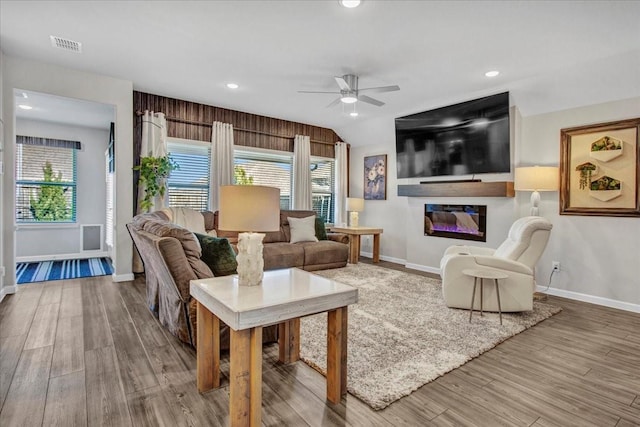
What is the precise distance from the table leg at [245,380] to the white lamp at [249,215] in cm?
44

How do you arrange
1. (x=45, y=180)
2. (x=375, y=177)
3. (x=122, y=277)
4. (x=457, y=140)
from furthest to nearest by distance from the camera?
(x=375, y=177), (x=45, y=180), (x=457, y=140), (x=122, y=277)

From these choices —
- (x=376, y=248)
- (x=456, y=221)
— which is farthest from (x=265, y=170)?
(x=456, y=221)

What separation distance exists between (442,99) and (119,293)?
5186 mm

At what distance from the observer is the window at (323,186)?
7211 millimetres

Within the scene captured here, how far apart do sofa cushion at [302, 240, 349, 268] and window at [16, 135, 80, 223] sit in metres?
4.86

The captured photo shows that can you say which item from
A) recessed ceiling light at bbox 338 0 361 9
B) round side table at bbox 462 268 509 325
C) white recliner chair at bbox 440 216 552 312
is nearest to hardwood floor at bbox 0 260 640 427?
white recliner chair at bbox 440 216 552 312

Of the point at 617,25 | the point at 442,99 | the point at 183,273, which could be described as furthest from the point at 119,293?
the point at 617,25

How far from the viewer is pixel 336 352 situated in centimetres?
189

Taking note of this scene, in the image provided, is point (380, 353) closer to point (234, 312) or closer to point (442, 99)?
point (234, 312)

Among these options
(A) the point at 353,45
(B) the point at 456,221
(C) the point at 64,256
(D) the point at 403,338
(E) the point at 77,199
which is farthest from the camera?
(E) the point at 77,199

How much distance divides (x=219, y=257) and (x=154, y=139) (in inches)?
127

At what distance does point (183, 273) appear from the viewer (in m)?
2.39

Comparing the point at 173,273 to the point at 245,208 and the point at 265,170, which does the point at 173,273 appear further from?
the point at 265,170

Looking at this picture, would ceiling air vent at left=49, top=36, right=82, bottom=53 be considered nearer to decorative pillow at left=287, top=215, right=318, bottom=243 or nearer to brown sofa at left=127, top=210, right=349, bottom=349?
brown sofa at left=127, top=210, right=349, bottom=349
